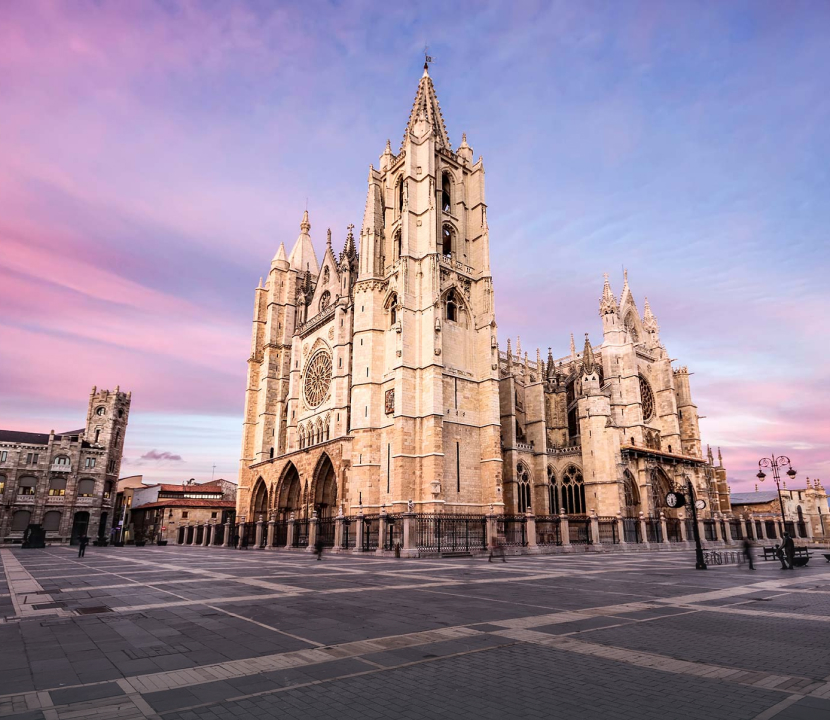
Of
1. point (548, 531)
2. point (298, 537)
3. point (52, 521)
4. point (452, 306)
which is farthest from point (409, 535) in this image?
point (52, 521)

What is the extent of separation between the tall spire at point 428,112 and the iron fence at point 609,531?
3181cm

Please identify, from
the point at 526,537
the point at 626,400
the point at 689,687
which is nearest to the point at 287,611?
the point at 689,687

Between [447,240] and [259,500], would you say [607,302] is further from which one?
[259,500]

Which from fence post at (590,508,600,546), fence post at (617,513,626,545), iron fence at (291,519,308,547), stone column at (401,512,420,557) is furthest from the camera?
iron fence at (291,519,308,547)

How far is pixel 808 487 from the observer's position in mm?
62094

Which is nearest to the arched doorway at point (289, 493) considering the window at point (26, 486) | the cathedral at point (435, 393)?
the cathedral at point (435, 393)

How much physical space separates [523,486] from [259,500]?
81.3ft

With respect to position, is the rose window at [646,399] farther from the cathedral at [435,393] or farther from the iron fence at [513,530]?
the iron fence at [513,530]

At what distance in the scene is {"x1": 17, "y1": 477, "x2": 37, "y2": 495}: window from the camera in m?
54.2

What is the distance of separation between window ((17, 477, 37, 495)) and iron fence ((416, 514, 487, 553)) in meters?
46.4

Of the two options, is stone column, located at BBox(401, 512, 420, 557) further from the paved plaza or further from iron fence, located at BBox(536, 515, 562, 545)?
the paved plaza

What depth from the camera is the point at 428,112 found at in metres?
44.3

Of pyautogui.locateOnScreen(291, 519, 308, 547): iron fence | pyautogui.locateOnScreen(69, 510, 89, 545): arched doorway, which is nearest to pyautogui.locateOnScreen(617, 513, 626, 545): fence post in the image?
pyautogui.locateOnScreen(291, 519, 308, 547): iron fence

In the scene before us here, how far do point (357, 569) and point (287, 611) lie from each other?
10.2 meters
